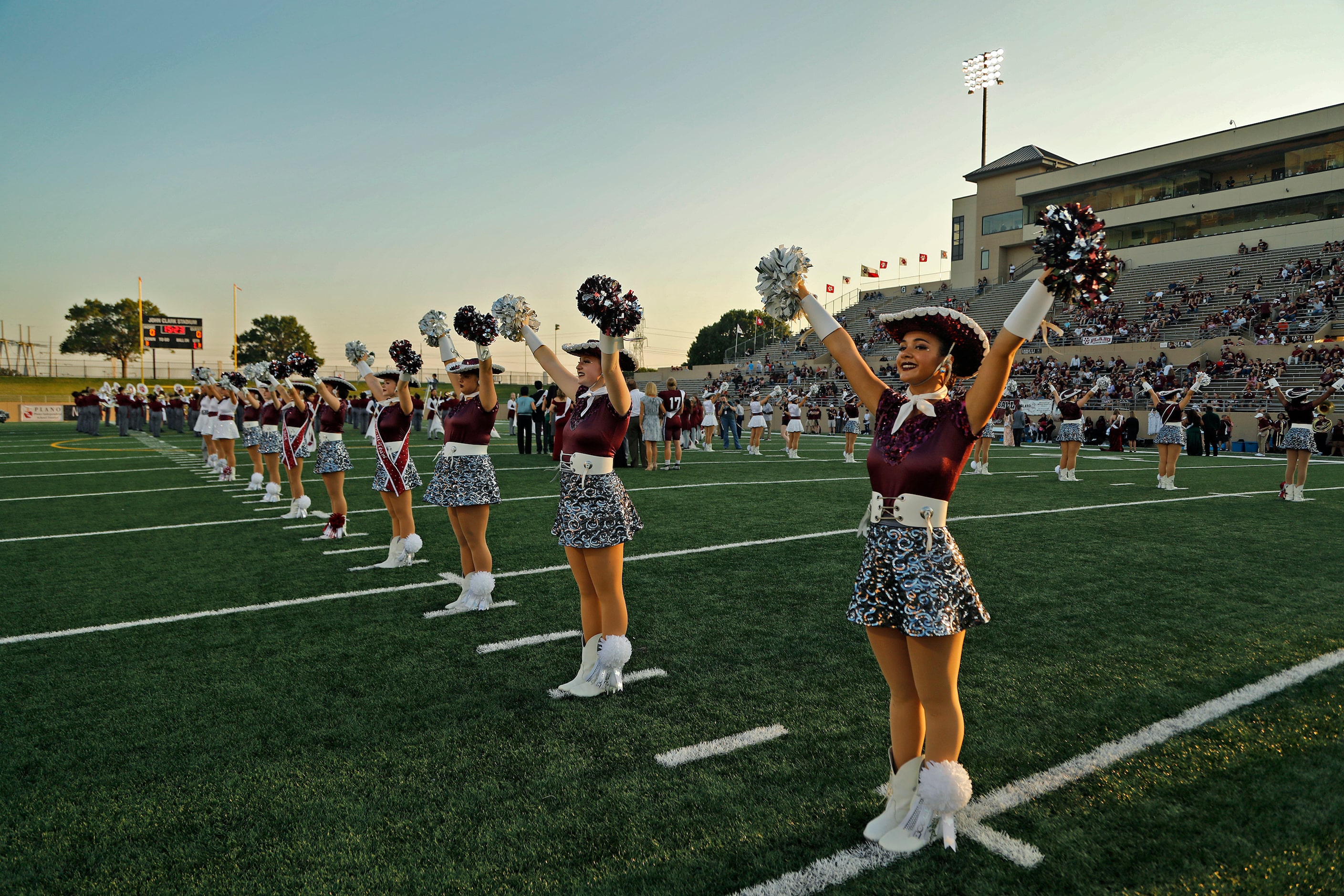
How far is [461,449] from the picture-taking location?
18.4 ft

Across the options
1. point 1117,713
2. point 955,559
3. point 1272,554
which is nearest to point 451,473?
point 955,559

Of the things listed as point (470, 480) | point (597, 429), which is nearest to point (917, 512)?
point (597, 429)

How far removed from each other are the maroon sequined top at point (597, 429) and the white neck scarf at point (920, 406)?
5.48ft

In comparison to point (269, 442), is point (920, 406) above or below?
above

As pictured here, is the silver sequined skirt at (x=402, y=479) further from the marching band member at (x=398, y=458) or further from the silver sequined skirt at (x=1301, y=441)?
the silver sequined skirt at (x=1301, y=441)

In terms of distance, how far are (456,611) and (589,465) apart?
2.16m

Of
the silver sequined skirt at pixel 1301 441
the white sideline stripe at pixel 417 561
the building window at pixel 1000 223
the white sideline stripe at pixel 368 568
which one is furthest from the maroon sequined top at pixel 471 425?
the building window at pixel 1000 223

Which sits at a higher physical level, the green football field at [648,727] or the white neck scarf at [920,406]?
the white neck scarf at [920,406]

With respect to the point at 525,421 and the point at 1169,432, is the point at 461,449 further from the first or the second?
the point at 525,421

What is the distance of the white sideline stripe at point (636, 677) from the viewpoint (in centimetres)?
400

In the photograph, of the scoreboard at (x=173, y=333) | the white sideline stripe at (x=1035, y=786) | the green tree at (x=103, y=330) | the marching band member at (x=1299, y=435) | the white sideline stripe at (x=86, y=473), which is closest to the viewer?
the white sideline stripe at (x=1035, y=786)

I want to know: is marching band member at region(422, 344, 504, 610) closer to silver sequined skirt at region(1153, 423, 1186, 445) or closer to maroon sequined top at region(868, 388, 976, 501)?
maroon sequined top at region(868, 388, 976, 501)

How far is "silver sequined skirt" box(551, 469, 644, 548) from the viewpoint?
3.96 meters

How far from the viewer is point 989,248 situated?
54500mm
